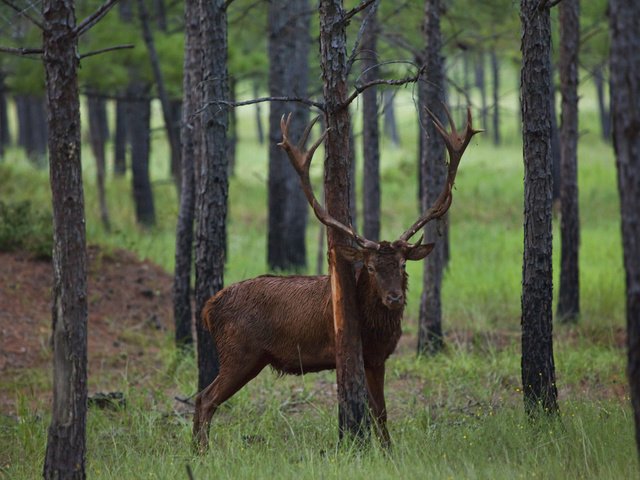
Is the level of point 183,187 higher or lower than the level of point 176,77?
lower

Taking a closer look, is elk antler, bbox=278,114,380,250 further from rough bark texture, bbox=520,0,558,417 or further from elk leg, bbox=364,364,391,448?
rough bark texture, bbox=520,0,558,417

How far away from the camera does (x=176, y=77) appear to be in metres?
19.2

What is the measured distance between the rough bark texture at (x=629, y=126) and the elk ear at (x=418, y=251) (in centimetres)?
255

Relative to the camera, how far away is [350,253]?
22.5 ft

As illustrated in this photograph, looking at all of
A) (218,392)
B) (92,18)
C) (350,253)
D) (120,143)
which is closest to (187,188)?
(218,392)

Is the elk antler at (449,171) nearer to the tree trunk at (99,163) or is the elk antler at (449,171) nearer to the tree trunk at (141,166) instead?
the tree trunk at (99,163)

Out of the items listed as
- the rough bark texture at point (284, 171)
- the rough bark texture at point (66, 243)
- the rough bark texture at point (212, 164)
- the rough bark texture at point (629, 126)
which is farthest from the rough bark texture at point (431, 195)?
the rough bark texture at point (629, 126)

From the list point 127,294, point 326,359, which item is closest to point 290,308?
point 326,359

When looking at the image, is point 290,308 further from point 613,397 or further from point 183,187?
point 183,187

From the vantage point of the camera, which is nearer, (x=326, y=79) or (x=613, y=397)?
(x=326, y=79)

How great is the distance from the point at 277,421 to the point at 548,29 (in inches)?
151

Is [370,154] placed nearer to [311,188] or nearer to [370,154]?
[370,154]

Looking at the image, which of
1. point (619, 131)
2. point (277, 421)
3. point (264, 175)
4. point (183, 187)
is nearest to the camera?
point (619, 131)

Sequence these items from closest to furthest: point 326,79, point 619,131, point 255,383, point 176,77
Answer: point 619,131
point 326,79
point 255,383
point 176,77
